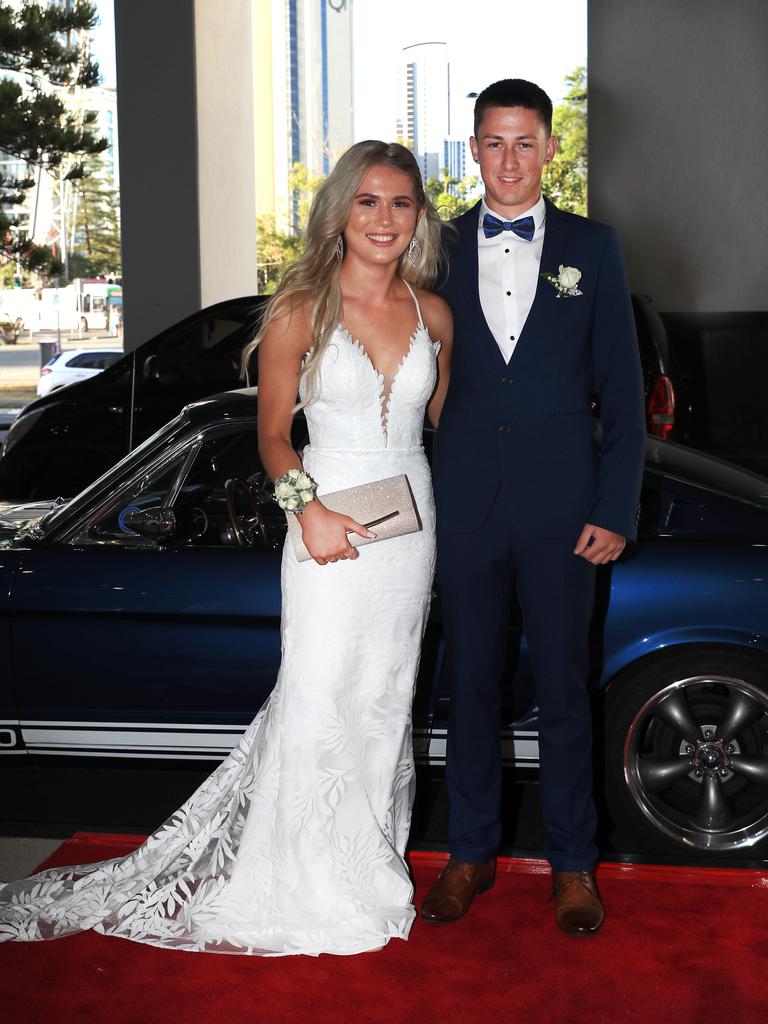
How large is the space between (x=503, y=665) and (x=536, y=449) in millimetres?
567

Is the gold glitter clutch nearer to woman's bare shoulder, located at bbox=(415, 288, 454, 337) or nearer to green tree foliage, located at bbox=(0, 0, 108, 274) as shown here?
woman's bare shoulder, located at bbox=(415, 288, 454, 337)

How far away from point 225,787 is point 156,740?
0.49 m

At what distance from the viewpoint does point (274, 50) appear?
17672 millimetres

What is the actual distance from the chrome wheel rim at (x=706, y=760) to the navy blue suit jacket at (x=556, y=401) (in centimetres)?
73

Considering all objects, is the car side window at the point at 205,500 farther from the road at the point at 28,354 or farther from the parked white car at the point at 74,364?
the parked white car at the point at 74,364

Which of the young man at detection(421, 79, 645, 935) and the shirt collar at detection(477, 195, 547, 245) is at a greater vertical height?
the shirt collar at detection(477, 195, 547, 245)

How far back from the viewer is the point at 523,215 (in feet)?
9.70

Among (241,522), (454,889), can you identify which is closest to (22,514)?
(241,522)

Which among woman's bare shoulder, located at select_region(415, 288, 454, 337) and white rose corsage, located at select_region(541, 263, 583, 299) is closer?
white rose corsage, located at select_region(541, 263, 583, 299)

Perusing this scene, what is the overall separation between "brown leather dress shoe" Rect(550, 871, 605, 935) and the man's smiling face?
5.41ft

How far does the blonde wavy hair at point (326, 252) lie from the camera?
2914mm

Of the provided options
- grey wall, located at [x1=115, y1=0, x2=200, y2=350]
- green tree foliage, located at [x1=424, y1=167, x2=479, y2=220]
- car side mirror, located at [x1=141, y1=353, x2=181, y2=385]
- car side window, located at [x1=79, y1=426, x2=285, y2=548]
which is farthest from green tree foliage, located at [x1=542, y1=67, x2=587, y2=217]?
car side window, located at [x1=79, y1=426, x2=285, y2=548]

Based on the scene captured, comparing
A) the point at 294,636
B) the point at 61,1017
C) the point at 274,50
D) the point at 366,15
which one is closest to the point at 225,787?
the point at 294,636

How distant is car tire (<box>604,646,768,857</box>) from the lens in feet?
11.0
